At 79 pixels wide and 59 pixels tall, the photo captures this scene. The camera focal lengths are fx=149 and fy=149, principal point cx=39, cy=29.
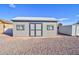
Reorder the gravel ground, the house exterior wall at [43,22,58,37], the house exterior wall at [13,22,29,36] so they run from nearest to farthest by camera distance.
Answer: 1. the gravel ground
2. the house exterior wall at [43,22,58,37]
3. the house exterior wall at [13,22,29,36]

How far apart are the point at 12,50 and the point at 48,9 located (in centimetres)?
150

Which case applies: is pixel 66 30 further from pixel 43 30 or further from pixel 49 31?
pixel 43 30

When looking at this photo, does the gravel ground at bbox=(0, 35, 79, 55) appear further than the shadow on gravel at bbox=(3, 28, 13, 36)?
No


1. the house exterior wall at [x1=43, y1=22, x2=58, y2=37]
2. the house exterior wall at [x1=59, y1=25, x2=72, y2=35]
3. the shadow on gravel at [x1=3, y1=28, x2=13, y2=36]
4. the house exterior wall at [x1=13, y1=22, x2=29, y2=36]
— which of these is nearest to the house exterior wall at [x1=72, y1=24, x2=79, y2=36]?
the house exterior wall at [x1=59, y1=25, x2=72, y2=35]

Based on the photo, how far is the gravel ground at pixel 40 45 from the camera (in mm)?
4043

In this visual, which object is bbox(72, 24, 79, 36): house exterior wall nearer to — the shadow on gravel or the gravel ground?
the gravel ground

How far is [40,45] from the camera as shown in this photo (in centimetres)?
421

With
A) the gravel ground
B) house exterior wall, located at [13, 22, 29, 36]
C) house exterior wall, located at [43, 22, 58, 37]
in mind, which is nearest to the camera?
the gravel ground

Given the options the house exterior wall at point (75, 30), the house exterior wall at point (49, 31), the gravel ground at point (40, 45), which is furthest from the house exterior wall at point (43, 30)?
the house exterior wall at point (75, 30)

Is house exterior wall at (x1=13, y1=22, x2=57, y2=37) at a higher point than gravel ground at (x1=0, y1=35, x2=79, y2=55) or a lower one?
higher

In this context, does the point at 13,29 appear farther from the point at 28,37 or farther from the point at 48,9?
the point at 48,9

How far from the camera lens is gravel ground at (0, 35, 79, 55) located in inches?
159

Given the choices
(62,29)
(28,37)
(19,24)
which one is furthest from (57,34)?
(19,24)

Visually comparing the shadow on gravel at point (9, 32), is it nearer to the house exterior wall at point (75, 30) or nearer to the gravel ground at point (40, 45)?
the gravel ground at point (40, 45)
